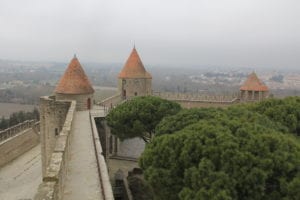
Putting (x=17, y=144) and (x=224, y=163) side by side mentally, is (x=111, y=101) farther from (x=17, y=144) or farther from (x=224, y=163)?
(x=224, y=163)

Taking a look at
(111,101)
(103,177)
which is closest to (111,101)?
(111,101)

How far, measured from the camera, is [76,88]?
21.4 metres

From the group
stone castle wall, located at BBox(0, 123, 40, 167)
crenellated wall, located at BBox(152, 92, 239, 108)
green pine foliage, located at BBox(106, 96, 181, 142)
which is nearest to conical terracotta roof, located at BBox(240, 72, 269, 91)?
crenellated wall, located at BBox(152, 92, 239, 108)

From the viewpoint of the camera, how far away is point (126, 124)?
17.7 metres

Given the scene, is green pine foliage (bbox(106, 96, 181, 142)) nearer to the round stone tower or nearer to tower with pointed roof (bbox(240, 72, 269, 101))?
the round stone tower

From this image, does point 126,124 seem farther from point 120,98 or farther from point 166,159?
point 120,98

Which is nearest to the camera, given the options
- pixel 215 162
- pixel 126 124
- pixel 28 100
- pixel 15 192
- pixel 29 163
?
pixel 215 162

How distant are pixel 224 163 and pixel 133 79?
17.6 meters

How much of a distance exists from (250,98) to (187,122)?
14821 mm

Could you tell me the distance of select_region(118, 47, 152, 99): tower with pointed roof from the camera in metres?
26.8

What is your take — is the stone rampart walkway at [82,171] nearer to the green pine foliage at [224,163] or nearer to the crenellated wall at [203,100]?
the green pine foliage at [224,163]

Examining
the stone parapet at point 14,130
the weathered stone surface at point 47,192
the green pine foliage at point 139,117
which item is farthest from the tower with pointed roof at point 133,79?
the weathered stone surface at point 47,192

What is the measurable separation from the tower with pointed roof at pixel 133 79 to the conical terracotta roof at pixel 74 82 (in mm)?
5181

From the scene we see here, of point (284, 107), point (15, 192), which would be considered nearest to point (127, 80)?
point (15, 192)
